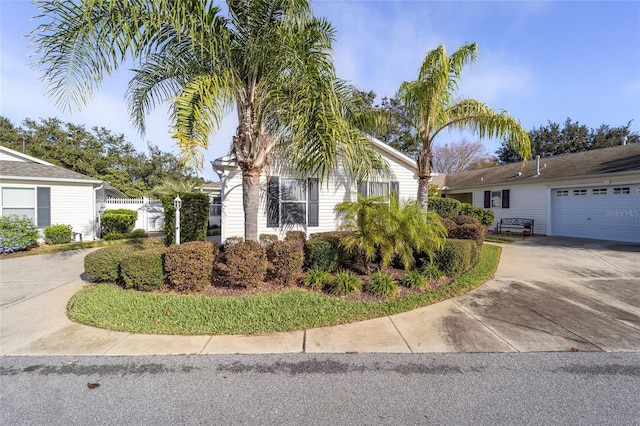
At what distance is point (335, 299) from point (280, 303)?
97 cm

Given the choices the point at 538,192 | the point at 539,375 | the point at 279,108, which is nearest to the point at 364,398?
the point at 539,375

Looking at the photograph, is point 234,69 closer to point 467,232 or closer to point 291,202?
point 291,202

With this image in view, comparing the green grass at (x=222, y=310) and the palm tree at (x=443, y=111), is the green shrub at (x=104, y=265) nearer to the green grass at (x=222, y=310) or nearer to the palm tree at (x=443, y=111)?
the green grass at (x=222, y=310)

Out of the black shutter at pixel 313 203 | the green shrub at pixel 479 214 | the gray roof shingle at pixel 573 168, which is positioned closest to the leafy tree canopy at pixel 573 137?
the gray roof shingle at pixel 573 168

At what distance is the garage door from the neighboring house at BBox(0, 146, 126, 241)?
2267cm

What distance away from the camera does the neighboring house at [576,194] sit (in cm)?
1110

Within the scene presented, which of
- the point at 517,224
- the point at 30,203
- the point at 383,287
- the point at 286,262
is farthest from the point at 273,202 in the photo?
the point at 517,224

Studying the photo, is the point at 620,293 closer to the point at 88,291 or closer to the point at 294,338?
the point at 294,338

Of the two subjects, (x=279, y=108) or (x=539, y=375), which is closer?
(x=539, y=375)

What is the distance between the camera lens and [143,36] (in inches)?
192

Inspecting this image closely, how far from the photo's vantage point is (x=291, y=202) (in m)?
8.71

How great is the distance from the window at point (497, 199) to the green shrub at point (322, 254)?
14252 millimetres

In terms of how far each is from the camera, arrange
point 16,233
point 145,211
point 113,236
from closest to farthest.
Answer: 1. point 16,233
2. point 113,236
3. point 145,211

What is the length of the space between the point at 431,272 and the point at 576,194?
12.3 meters
